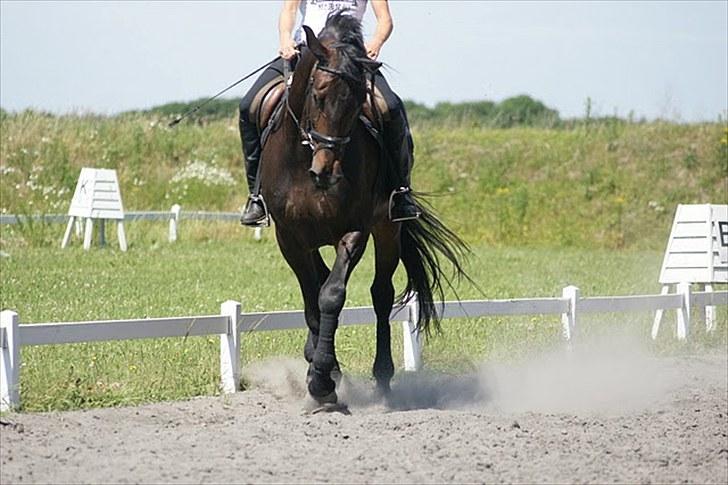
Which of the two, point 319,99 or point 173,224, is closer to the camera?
point 319,99

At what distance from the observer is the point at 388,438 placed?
8.54m

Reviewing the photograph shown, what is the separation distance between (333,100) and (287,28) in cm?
150

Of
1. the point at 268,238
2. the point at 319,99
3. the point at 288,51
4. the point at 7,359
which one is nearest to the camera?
the point at 7,359

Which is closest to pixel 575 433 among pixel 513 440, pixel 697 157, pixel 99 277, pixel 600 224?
pixel 513 440

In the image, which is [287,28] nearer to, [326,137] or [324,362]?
[326,137]

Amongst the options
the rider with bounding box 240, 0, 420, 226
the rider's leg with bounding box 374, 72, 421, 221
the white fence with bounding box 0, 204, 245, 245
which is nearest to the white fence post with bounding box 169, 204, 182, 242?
the white fence with bounding box 0, 204, 245, 245

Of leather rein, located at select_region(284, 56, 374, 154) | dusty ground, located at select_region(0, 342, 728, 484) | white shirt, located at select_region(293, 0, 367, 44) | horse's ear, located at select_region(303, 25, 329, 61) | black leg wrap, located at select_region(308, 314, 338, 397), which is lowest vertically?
dusty ground, located at select_region(0, 342, 728, 484)

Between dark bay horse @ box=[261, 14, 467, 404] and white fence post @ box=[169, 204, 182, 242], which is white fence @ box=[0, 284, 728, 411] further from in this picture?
white fence post @ box=[169, 204, 182, 242]

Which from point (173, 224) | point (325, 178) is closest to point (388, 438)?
point (325, 178)

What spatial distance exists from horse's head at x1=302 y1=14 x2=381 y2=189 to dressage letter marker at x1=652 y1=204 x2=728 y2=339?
861 centimetres

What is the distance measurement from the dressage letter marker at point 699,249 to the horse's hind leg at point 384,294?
21.4 ft

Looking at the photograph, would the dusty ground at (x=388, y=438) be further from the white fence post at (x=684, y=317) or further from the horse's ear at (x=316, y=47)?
the white fence post at (x=684, y=317)

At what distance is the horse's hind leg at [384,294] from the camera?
1123cm

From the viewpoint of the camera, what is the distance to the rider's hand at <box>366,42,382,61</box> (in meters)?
10.3
